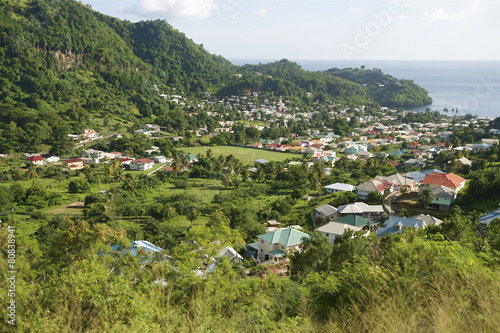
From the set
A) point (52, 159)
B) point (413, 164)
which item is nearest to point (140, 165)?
point (52, 159)

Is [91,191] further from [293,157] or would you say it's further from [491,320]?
[491,320]

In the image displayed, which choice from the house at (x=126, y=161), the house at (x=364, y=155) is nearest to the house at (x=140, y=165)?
the house at (x=126, y=161)

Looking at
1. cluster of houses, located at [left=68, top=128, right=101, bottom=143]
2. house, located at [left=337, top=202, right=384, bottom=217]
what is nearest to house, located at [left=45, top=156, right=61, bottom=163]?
cluster of houses, located at [left=68, top=128, right=101, bottom=143]

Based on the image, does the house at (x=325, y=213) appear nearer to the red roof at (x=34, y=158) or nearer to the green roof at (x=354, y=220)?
the green roof at (x=354, y=220)

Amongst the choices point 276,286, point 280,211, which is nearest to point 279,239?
point 280,211

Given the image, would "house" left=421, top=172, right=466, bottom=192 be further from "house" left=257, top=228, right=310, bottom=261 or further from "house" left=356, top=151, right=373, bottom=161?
"house" left=356, top=151, right=373, bottom=161

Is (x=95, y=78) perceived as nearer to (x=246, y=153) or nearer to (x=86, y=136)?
(x=86, y=136)

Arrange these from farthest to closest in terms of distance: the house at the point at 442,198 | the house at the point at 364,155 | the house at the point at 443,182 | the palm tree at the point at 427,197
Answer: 1. the house at the point at 364,155
2. the house at the point at 443,182
3. the house at the point at 442,198
4. the palm tree at the point at 427,197

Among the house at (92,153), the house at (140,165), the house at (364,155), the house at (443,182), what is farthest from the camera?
the house at (364,155)
